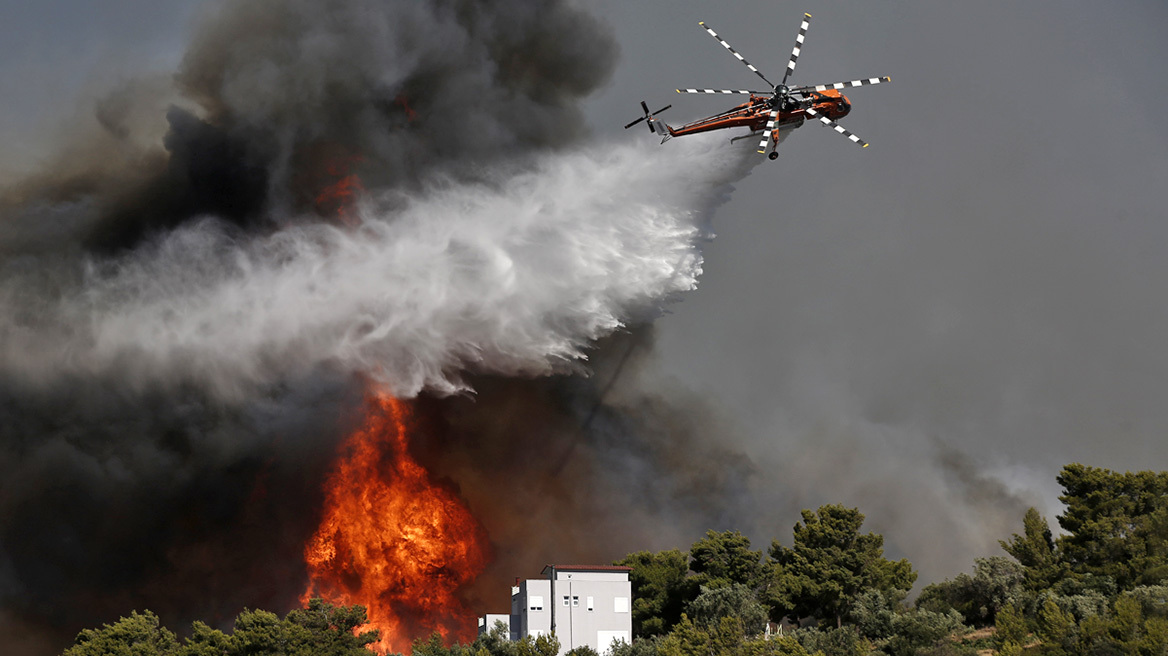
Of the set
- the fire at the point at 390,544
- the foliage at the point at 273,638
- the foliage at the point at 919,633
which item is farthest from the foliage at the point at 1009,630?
the fire at the point at 390,544

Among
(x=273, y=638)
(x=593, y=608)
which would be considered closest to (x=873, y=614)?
(x=593, y=608)

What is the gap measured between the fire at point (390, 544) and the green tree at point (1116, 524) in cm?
4175

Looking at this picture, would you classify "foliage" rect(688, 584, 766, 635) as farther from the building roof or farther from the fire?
the fire

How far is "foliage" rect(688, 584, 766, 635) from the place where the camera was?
64375 millimetres

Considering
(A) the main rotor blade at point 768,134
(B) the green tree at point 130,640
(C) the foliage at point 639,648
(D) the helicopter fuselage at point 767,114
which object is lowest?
(C) the foliage at point 639,648

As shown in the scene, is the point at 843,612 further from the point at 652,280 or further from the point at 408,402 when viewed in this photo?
the point at 408,402

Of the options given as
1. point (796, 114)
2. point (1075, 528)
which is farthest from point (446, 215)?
point (1075, 528)

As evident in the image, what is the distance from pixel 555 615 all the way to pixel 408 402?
21373mm

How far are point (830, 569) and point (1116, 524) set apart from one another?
55.4ft

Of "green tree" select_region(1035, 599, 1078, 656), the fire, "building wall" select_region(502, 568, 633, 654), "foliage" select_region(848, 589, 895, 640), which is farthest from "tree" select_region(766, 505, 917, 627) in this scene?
the fire

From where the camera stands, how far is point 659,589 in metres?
73.6

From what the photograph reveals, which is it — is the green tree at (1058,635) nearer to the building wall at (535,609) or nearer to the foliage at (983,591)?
the foliage at (983,591)

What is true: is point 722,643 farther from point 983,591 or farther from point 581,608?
point 983,591

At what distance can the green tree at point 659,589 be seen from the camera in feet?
235
